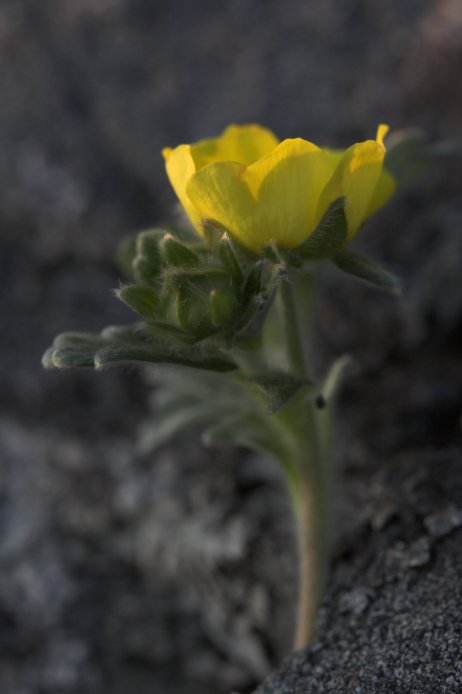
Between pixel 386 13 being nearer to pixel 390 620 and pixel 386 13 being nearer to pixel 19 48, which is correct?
pixel 19 48

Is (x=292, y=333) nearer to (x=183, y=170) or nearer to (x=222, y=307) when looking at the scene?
(x=222, y=307)

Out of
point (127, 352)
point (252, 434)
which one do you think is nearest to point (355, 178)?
point (127, 352)

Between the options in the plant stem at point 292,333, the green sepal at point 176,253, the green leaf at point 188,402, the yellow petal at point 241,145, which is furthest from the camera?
the green leaf at point 188,402

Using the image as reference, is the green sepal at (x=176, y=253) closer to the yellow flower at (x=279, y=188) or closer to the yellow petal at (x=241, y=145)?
the yellow flower at (x=279, y=188)

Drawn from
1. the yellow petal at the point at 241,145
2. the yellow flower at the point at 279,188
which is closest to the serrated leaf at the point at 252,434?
the yellow flower at the point at 279,188

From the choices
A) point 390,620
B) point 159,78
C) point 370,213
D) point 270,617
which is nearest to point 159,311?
point 370,213

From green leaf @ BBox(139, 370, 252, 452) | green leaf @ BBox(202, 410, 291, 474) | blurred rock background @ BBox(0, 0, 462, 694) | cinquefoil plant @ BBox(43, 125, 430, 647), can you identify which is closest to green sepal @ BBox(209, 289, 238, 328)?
cinquefoil plant @ BBox(43, 125, 430, 647)

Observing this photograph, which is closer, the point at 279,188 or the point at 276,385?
the point at 279,188
